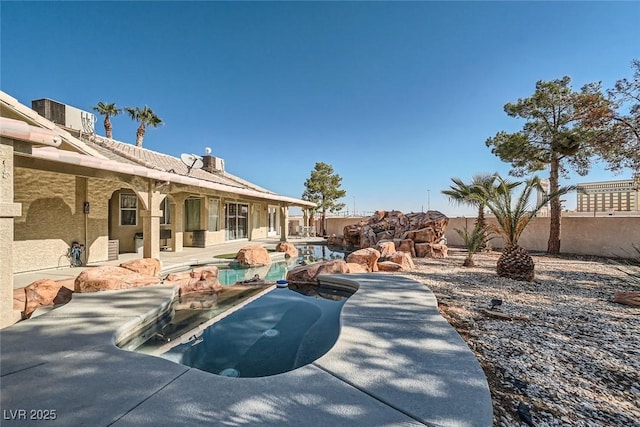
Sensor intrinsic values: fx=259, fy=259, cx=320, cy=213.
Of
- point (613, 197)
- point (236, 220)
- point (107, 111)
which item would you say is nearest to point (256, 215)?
point (236, 220)

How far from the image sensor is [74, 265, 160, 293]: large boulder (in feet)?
17.0

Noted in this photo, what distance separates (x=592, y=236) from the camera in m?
12.3

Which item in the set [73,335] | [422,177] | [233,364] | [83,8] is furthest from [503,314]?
[422,177]

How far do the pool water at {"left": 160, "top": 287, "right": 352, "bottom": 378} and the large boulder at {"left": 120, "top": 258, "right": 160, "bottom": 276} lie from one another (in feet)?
10.4

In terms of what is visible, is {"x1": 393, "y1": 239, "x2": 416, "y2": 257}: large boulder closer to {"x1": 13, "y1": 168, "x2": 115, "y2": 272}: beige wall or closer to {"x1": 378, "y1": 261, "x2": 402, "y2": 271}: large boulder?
{"x1": 378, "y1": 261, "x2": 402, "y2": 271}: large boulder

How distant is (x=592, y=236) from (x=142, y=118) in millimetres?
31608

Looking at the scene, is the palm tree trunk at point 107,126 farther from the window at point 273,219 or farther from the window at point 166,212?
the window at point 273,219

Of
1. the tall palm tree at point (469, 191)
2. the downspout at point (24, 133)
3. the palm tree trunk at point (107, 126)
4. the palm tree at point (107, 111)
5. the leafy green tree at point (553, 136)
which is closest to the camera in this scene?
the downspout at point (24, 133)

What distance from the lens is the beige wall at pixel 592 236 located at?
37.7 feet

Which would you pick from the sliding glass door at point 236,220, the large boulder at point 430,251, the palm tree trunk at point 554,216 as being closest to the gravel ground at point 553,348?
the large boulder at point 430,251

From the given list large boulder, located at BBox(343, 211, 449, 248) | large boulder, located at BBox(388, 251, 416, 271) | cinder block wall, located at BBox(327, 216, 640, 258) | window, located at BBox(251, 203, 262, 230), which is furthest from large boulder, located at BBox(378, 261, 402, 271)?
window, located at BBox(251, 203, 262, 230)

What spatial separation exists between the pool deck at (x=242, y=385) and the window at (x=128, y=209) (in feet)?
28.1

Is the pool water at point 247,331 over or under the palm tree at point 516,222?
under

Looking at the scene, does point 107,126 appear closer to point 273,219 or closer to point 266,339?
point 273,219
